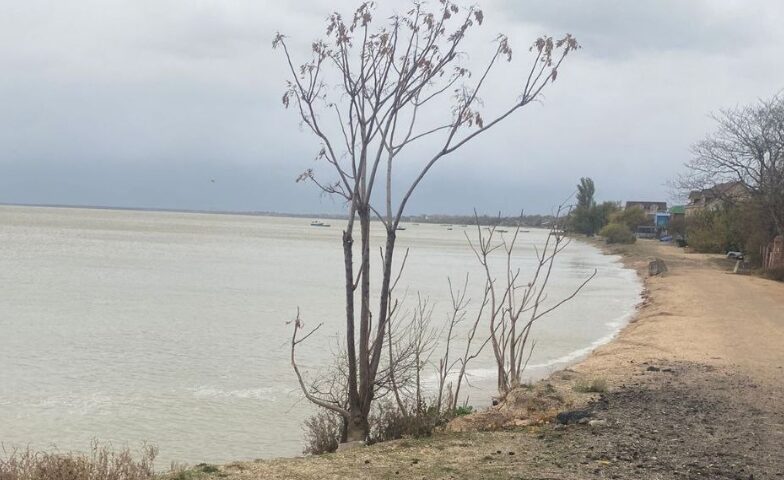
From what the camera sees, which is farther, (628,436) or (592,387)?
(592,387)

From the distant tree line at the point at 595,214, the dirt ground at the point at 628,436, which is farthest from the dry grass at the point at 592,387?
the distant tree line at the point at 595,214

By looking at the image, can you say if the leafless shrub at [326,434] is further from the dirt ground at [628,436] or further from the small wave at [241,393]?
the small wave at [241,393]

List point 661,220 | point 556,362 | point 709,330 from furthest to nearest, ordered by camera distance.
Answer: point 661,220, point 709,330, point 556,362

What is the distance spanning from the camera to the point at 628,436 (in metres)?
7.94

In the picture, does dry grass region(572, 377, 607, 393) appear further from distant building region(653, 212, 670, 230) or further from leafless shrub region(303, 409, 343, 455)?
distant building region(653, 212, 670, 230)

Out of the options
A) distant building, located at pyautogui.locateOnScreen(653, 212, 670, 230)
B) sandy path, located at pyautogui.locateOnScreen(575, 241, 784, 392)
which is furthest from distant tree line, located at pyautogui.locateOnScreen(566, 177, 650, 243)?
sandy path, located at pyautogui.locateOnScreen(575, 241, 784, 392)

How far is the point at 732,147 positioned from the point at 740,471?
3956 cm

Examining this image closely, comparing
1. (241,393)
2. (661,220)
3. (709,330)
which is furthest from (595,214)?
(241,393)

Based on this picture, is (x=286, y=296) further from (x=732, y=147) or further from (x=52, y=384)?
(x=732, y=147)

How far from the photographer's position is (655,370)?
1314cm

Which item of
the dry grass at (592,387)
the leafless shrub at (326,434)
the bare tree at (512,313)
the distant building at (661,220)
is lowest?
the leafless shrub at (326,434)

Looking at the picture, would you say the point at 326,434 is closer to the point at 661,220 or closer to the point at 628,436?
the point at 628,436

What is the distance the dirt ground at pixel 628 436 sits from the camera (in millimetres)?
6742

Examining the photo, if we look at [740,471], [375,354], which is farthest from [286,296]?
[740,471]
